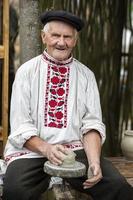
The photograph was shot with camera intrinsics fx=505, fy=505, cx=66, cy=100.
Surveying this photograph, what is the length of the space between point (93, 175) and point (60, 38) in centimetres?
84

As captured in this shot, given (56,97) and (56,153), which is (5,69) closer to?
(56,97)

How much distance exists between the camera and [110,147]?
16.7ft

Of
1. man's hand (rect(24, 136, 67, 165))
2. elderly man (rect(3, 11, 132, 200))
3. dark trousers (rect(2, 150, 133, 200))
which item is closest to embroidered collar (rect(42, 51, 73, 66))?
elderly man (rect(3, 11, 132, 200))

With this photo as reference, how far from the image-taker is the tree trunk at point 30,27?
366cm

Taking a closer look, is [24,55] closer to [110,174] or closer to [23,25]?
[23,25]

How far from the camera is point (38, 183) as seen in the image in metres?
3.05

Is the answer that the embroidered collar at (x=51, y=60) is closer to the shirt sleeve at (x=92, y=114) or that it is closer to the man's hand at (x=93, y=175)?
the shirt sleeve at (x=92, y=114)

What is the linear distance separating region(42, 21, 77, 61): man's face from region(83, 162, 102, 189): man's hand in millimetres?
702

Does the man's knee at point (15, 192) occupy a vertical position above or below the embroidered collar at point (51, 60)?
below

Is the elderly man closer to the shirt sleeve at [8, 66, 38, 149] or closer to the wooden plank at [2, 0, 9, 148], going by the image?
the shirt sleeve at [8, 66, 38, 149]

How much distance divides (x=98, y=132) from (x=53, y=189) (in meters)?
0.46

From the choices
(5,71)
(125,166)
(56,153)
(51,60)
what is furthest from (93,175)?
(125,166)

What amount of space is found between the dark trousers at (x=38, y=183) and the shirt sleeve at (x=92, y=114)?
21 cm

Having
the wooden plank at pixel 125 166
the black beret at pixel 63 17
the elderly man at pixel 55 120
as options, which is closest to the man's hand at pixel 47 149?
the elderly man at pixel 55 120
